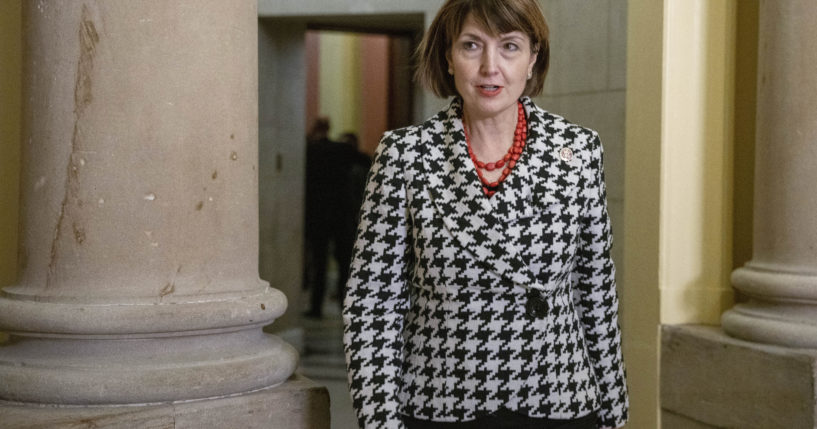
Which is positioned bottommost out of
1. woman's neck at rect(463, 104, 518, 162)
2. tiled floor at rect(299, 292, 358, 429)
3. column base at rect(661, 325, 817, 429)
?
tiled floor at rect(299, 292, 358, 429)

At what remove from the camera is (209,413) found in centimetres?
225

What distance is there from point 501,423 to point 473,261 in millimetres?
336

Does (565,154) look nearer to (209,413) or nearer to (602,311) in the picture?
(602,311)

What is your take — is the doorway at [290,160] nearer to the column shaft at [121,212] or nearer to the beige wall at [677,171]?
the beige wall at [677,171]

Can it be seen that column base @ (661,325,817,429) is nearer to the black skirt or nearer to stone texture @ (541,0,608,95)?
the black skirt

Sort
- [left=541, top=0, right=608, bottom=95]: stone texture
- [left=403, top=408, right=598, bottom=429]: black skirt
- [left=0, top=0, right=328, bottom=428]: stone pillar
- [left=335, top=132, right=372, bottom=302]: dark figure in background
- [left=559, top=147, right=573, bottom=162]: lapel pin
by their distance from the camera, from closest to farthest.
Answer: [left=403, top=408, right=598, bottom=429]: black skirt < [left=559, top=147, right=573, bottom=162]: lapel pin < [left=0, top=0, right=328, bottom=428]: stone pillar < [left=541, top=0, right=608, bottom=95]: stone texture < [left=335, top=132, right=372, bottom=302]: dark figure in background

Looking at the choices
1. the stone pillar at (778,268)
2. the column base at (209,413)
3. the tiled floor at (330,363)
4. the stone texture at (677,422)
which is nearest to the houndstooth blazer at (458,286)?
the column base at (209,413)

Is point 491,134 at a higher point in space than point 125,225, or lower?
higher

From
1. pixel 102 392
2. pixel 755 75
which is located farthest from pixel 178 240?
pixel 755 75

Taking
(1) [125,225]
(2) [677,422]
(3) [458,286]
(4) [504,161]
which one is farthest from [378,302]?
(2) [677,422]

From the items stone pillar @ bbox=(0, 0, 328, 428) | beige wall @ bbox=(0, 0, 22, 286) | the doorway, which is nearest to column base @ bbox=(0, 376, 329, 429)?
stone pillar @ bbox=(0, 0, 328, 428)

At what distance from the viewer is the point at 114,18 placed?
7.36 feet

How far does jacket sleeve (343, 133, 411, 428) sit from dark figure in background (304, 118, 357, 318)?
7.41 meters

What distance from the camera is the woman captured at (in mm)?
2006
